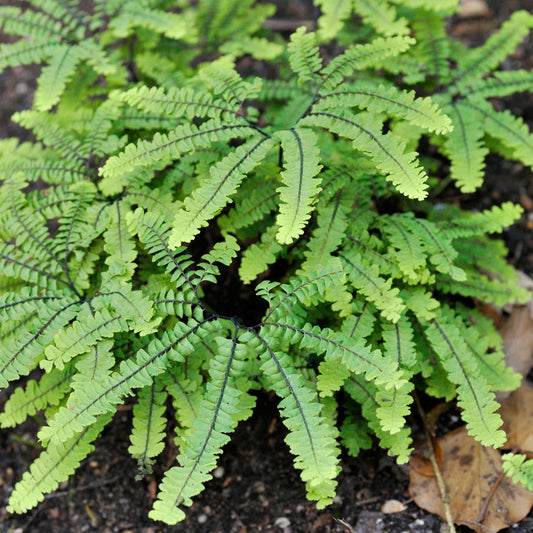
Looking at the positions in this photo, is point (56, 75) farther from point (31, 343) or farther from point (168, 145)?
point (31, 343)

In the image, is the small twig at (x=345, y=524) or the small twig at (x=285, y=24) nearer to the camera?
the small twig at (x=345, y=524)

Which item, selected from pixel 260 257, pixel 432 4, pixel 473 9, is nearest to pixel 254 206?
pixel 260 257

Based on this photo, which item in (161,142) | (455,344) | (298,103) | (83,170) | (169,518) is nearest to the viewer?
(169,518)

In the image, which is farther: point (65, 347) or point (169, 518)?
point (65, 347)

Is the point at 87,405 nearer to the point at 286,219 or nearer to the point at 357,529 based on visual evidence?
the point at 286,219

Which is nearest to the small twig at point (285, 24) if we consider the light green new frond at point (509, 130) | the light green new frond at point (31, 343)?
the light green new frond at point (509, 130)

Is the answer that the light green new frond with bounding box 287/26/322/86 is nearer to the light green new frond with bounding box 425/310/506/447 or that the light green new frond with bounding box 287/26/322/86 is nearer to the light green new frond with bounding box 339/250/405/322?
the light green new frond with bounding box 339/250/405/322

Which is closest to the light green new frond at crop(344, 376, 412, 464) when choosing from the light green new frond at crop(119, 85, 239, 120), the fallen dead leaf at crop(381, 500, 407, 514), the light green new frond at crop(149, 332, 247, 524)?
the fallen dead leaf at crop(381, 500, 407, 514)

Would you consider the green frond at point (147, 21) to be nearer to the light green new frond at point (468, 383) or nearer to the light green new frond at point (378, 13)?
the light green new frond at point (378, 13)

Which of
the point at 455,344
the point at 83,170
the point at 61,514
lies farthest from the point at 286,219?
the point at 61,514
